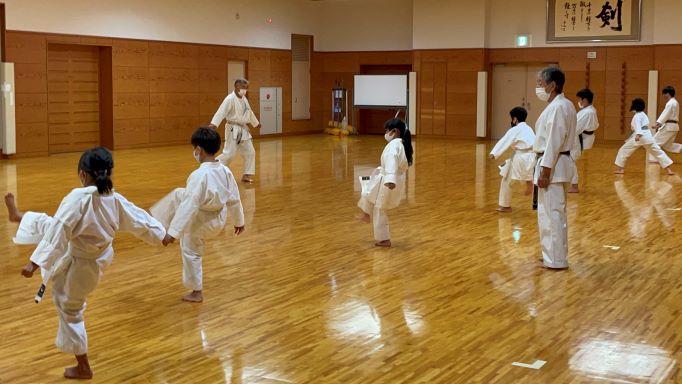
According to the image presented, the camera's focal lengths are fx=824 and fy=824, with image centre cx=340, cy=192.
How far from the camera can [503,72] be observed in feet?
80.4

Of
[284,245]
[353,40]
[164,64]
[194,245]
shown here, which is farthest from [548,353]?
[353,40]

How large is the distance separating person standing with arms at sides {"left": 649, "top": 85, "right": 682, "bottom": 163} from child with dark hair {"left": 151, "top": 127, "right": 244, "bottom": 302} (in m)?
12.4

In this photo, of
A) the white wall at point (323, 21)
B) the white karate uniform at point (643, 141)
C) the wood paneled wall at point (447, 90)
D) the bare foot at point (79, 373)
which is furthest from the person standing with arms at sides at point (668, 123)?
the bare foot at point (79, 373)

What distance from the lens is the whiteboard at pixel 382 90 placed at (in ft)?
84.1

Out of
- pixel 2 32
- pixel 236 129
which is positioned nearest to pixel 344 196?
pixel 236 129

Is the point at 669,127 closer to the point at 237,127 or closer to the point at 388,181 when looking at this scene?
the point at 237,127

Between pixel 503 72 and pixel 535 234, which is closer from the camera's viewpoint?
pixel 535 234

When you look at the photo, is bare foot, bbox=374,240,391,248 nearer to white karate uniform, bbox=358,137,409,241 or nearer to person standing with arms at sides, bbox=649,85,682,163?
white karate uniform, bbox=358,137,409,241

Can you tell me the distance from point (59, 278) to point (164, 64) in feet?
57.3

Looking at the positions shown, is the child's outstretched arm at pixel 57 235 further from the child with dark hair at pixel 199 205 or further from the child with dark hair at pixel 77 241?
the child with dark hair at pixel 199 205

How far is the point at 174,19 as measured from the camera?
69.6ft

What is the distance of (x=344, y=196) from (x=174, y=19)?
11.1 m

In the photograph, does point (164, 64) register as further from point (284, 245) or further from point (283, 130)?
point (284, 245)

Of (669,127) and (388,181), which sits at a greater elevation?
(669,127)
